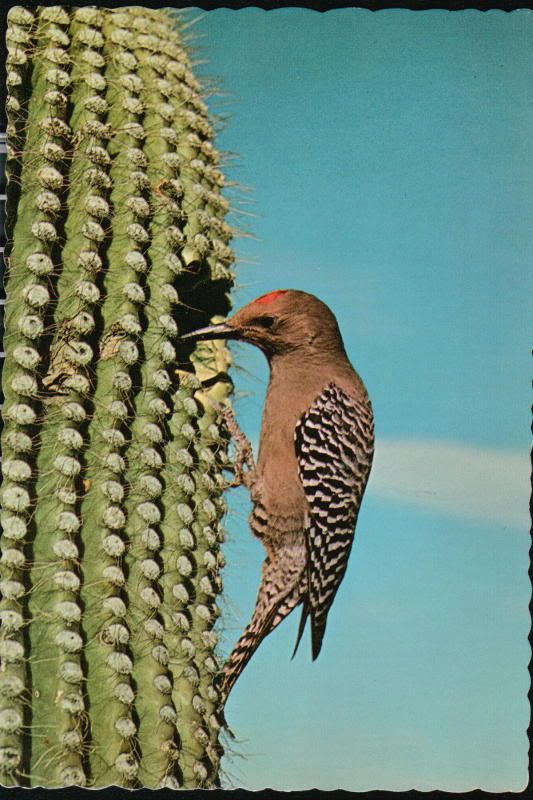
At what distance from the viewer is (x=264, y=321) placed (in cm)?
197

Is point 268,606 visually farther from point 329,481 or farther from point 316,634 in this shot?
point 329,481

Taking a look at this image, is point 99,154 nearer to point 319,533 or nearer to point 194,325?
point 194,325

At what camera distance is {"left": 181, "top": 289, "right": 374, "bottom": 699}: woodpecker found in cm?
193

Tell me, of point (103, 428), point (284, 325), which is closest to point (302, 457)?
point (284, 325)

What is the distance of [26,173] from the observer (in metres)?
1.73

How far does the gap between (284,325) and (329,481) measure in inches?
12.7

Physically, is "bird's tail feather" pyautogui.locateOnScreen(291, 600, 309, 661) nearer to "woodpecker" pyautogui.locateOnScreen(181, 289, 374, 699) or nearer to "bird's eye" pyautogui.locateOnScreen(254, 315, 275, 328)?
"woodpecker" pyautogui.locateOnScreen(181, 289, 374, 699)

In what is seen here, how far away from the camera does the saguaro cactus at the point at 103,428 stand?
1.63 m

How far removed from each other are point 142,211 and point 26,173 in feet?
0.70

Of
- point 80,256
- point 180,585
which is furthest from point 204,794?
point 80,256

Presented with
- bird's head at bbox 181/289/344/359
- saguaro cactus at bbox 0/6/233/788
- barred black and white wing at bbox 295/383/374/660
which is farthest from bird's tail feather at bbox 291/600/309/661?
bird's head at bbox 181/289/344/359

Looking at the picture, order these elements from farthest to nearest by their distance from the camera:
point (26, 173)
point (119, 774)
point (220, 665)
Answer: point (220, 665) → point (26, 173) → point (119, 774)

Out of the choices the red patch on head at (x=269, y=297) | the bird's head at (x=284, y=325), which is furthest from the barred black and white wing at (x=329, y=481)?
the red patch on head at (x=269, y=297)

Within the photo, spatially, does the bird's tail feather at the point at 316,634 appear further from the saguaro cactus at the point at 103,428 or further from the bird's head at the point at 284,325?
the bird's head at the point at 284,325
